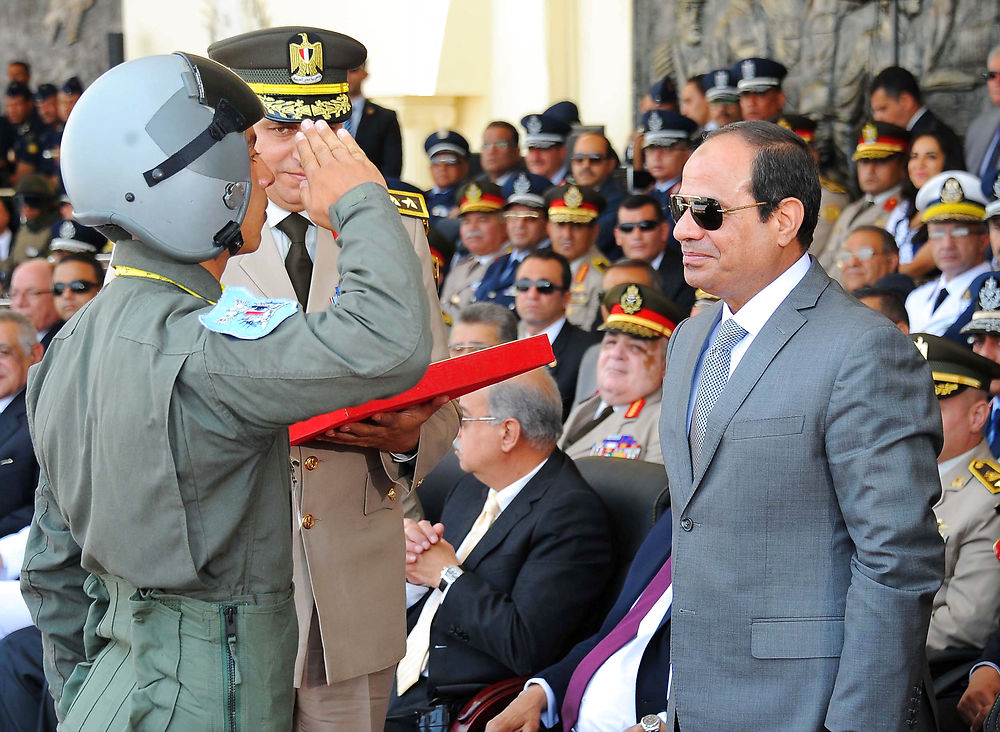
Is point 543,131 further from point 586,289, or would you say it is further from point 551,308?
point 551,308

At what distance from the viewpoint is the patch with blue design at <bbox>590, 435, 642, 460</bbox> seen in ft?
14.1

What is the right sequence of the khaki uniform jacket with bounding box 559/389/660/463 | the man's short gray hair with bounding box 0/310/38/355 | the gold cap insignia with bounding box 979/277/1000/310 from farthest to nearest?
the man's short gray hair with bounding box 0/310/38/355, the khaki uniform jacket with bounding box 559/389/660/463, the gold cap insignia with bounding box 979/277/1000/310

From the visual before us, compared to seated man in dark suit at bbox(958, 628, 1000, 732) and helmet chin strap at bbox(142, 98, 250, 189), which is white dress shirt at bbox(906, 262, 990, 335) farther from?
helmet chin strap at bbox(142, 98, 250, 189)

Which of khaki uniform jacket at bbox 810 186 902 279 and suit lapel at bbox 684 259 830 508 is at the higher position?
suit lapel at bbox 684 259 830 508

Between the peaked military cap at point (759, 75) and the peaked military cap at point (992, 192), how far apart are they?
82.9 inches

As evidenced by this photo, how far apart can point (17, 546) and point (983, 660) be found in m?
2.62

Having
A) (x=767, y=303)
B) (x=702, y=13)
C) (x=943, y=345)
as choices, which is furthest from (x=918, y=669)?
(x=702, y=13)

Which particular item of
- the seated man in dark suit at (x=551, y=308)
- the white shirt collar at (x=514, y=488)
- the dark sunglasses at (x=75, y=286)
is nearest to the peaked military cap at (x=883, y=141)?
the seated man in dark suit at (x=551, y=308)

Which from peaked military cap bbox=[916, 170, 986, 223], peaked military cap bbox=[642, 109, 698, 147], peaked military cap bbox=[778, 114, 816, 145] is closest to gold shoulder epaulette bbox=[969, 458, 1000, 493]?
peaked military cap bbox=[916, 170, 986, 223]

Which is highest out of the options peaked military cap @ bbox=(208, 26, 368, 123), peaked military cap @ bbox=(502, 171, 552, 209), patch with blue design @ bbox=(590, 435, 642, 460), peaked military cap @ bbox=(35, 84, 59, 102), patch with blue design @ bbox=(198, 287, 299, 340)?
peaked military cap @ bbox=(208, 26, 368, 123)

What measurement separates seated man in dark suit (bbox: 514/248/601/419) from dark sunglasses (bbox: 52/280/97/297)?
2.19 meters

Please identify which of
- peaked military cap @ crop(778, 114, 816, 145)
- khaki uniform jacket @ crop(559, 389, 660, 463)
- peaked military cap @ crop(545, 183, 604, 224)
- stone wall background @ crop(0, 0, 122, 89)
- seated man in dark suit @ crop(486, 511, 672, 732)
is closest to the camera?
seated man in dark suit @ crop(486, 511, 672, 732)

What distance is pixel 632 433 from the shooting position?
4.41 meters

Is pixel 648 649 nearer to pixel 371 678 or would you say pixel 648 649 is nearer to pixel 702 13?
pixel 371 678
